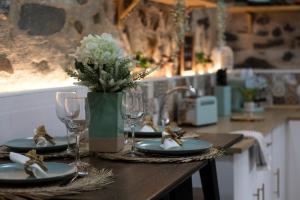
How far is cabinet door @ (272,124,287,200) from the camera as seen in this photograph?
14.3 ft

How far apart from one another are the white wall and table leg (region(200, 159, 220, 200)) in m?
0.70

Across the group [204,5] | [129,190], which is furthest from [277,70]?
[129,190]

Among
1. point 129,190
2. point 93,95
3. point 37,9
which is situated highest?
point 37,9

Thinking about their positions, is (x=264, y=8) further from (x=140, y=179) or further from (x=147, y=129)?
(x=140, y=179)

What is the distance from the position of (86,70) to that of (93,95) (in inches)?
3.9

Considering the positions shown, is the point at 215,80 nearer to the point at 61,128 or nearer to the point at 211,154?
the point at 61,128

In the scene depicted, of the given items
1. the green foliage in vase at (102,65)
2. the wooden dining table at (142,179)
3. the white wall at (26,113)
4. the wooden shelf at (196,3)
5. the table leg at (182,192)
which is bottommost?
the table leg at (182,192)

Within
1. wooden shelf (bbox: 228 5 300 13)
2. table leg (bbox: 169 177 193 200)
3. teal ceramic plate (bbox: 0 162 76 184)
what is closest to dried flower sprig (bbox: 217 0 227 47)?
wooden shelf (bbox: 228 5 300 13)

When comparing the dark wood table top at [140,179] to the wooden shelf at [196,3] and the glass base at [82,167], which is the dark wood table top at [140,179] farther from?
the wooden shelf at [196,3]

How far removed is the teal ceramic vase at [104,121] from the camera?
7.15ft

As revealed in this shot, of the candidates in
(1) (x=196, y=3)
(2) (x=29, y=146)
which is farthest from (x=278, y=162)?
(2) (x=29, y=146)

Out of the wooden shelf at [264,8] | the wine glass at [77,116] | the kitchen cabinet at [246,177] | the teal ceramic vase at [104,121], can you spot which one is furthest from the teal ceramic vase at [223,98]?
the wine glass at [77,116]

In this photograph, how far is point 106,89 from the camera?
2.18 meters

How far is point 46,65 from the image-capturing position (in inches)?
109
